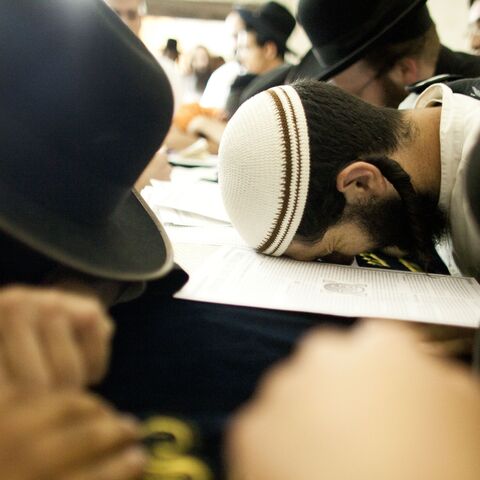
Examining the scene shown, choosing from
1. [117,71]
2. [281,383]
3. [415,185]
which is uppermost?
[117,71]

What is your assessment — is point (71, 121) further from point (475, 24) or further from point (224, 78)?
point (224, 78)

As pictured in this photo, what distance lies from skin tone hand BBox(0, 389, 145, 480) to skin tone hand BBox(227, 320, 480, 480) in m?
0.05

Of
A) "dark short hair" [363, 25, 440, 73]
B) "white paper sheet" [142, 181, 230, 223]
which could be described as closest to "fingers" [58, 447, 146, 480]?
"white paper sheet" [142, 181, 230, 223]

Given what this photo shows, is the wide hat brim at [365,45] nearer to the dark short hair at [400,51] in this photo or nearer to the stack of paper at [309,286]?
the dark short hair at [400,51]

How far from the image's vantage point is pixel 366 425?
0.20 meters

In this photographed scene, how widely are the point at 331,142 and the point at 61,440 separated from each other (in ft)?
1.64

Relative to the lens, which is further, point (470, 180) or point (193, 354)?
point (193, 354)

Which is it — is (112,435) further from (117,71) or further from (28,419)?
(117,71)

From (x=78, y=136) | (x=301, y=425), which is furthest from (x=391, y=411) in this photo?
(x=78, y=136)

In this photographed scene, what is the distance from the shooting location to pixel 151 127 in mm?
379

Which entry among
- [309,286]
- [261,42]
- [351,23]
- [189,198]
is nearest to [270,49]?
[261,42]

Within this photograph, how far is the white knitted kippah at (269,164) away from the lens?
1.91 ft

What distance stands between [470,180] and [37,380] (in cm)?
23

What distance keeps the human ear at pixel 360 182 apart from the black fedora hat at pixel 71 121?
287 mm
